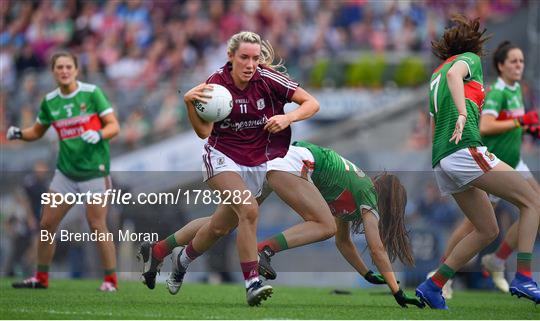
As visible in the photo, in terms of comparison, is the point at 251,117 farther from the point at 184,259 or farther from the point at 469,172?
the point at 469,172

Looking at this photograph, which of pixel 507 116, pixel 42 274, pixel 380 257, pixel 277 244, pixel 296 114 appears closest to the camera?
pixel 296 114

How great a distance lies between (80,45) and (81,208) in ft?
32.8

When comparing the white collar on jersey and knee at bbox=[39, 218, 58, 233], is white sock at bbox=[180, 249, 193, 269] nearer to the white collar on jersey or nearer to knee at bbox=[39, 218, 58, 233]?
knee at bbox=[39, 218, 58, 233]

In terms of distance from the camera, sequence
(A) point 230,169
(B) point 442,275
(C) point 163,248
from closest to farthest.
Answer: (A) point 230,169 < (B) point 442,275 < (C) point 163,248

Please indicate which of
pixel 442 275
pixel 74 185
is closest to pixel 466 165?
pixel 442 275

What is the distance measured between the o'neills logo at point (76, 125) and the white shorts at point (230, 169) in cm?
296

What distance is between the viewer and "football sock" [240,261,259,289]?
31.6 ft

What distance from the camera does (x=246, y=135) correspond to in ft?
32.8

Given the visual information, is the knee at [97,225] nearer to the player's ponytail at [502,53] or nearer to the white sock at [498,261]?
the white sock at [498,261]

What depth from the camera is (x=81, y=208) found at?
13.3m

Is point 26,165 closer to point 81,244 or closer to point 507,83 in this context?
point 81,244

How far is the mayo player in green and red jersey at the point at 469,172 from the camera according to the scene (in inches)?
386

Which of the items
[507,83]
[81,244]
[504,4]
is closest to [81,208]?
[81,244]

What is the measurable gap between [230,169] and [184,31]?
43.7ft
